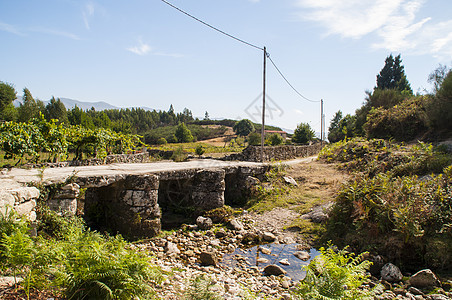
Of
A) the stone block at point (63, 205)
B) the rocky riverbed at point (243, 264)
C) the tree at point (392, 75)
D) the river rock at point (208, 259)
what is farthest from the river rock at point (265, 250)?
the tree at point (392, 75)

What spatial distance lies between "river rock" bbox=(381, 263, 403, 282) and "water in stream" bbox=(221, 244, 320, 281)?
1541mm

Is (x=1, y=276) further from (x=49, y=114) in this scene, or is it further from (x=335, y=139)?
(x=49, y=114)

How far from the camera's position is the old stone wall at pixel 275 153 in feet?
53.7

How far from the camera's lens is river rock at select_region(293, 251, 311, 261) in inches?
272

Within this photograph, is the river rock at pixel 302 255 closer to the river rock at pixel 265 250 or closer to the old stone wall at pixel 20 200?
the river rock at pixel 265 250

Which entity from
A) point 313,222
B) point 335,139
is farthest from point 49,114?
point 313,222

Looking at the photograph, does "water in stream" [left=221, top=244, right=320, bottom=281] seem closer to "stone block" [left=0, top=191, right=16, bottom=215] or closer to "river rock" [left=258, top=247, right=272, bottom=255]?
"river rock" [left=258, top=247, right=272, bottom=255]

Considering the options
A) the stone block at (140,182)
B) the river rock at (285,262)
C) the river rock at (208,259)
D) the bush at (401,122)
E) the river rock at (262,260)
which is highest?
the bush at (401,122)

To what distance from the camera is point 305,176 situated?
13.5 meters

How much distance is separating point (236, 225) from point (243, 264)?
211cm

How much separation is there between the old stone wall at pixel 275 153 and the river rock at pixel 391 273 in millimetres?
10540

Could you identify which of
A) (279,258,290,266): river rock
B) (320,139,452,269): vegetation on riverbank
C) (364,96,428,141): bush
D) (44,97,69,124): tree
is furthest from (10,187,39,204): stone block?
(44,97,69,124): tree

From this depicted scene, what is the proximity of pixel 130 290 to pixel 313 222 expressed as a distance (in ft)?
20.9

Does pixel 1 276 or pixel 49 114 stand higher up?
pixel 49 114
